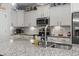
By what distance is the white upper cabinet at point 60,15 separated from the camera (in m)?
3.00

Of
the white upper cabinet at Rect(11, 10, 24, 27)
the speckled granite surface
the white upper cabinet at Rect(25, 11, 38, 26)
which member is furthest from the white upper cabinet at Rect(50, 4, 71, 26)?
the speckled granite surface

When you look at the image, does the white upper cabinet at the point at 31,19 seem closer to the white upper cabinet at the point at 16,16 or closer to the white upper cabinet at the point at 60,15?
the white upper cabinet at the point at 16,16

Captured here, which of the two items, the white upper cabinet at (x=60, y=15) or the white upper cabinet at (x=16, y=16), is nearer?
the white upper cabinet at (x=16, y=16)

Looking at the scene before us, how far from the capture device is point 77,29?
2180mm

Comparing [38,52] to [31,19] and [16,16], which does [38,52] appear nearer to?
[16,16]

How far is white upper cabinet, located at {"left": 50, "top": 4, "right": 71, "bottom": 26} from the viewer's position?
300cm

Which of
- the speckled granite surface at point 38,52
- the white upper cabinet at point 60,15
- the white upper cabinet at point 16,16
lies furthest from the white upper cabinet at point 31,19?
the speckled granite surface at point 38,52

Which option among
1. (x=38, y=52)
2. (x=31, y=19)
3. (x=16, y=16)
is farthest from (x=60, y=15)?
(x=38, y=52)

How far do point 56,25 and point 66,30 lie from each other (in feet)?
1.10

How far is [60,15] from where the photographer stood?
3.15 metres

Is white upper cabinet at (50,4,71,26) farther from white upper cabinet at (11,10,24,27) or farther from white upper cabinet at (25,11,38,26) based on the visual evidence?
white upper cabinet at (11,10,24,27)

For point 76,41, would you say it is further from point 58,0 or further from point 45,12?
point 58,0

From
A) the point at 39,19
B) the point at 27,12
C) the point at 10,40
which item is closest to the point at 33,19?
the point at 39,19

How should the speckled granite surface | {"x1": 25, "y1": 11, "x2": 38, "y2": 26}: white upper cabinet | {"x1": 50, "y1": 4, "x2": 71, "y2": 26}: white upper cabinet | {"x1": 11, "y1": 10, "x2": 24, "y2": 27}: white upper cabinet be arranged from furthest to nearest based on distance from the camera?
1. {"x1": 50, "y1": 4, "x2": 71, "y2": 26}: white upper cabinet
2. {"x1": 25, "y1": 11, "x2": 38, "y2": 26}: white upper cabinet
3. {"x1": 11, "y1": 10, "x2": 24, "y2": 27}: white upper cabinet
4. the speckled granite surface
